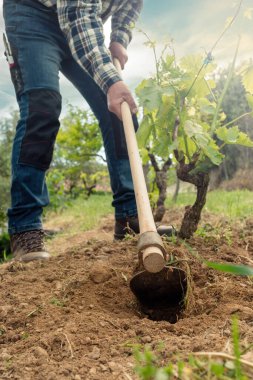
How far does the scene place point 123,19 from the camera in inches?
115

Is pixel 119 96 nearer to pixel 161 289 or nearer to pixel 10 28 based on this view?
pixel 10 28

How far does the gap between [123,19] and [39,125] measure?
3.52 ft

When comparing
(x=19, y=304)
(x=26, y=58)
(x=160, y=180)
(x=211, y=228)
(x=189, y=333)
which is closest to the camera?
(x=189, y=333)

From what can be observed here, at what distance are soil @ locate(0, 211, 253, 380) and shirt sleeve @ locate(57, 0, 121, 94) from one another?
3.05 feet

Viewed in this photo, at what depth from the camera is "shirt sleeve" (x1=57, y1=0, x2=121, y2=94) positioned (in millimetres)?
2223

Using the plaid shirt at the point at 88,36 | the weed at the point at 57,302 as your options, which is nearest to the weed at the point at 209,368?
the weed at the point at 57,302

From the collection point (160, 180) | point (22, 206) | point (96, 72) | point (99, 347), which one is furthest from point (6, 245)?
point (99, 347)

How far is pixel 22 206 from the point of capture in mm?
2404

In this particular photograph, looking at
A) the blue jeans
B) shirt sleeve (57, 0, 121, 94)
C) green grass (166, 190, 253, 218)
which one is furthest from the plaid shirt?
green grass (166, 190, 253, 218)

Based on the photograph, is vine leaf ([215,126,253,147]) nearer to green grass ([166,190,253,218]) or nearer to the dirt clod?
the dirt clod

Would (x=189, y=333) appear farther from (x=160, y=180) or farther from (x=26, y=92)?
(x=160, y=180)

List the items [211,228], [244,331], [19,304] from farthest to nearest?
[211,228] → [19,304] → [244,331]

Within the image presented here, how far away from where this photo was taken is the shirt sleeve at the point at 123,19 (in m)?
2.91

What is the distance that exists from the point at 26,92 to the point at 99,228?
2601mm
